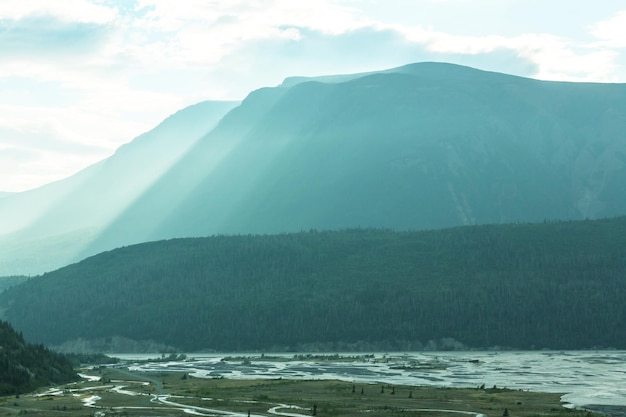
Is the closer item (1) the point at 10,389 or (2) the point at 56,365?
(1) the point at 10,389

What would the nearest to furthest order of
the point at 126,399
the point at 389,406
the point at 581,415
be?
the point at 581,415 < the point at 389,406 < the point at 126,399

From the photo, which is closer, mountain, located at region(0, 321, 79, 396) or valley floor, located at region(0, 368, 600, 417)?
valley floor, located at region(0, 368, 600, 417)

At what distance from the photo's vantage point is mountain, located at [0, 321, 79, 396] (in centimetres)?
15862

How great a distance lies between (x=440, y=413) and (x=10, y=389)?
2643 inches

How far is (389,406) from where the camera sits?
129 meters

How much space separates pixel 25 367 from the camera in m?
170

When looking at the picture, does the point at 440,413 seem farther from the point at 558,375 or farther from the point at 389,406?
the point at 558,375

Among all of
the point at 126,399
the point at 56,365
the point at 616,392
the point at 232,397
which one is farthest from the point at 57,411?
the point at 616,392

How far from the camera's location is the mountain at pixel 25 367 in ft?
520

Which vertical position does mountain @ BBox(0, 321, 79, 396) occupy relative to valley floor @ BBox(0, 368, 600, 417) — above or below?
above

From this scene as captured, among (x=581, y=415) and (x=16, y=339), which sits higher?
(x=16, y=339)

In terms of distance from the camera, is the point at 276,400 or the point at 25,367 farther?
the point at 25,367

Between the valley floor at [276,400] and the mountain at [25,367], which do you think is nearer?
the valley floor at [276,400]

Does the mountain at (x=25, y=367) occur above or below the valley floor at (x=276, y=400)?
above
